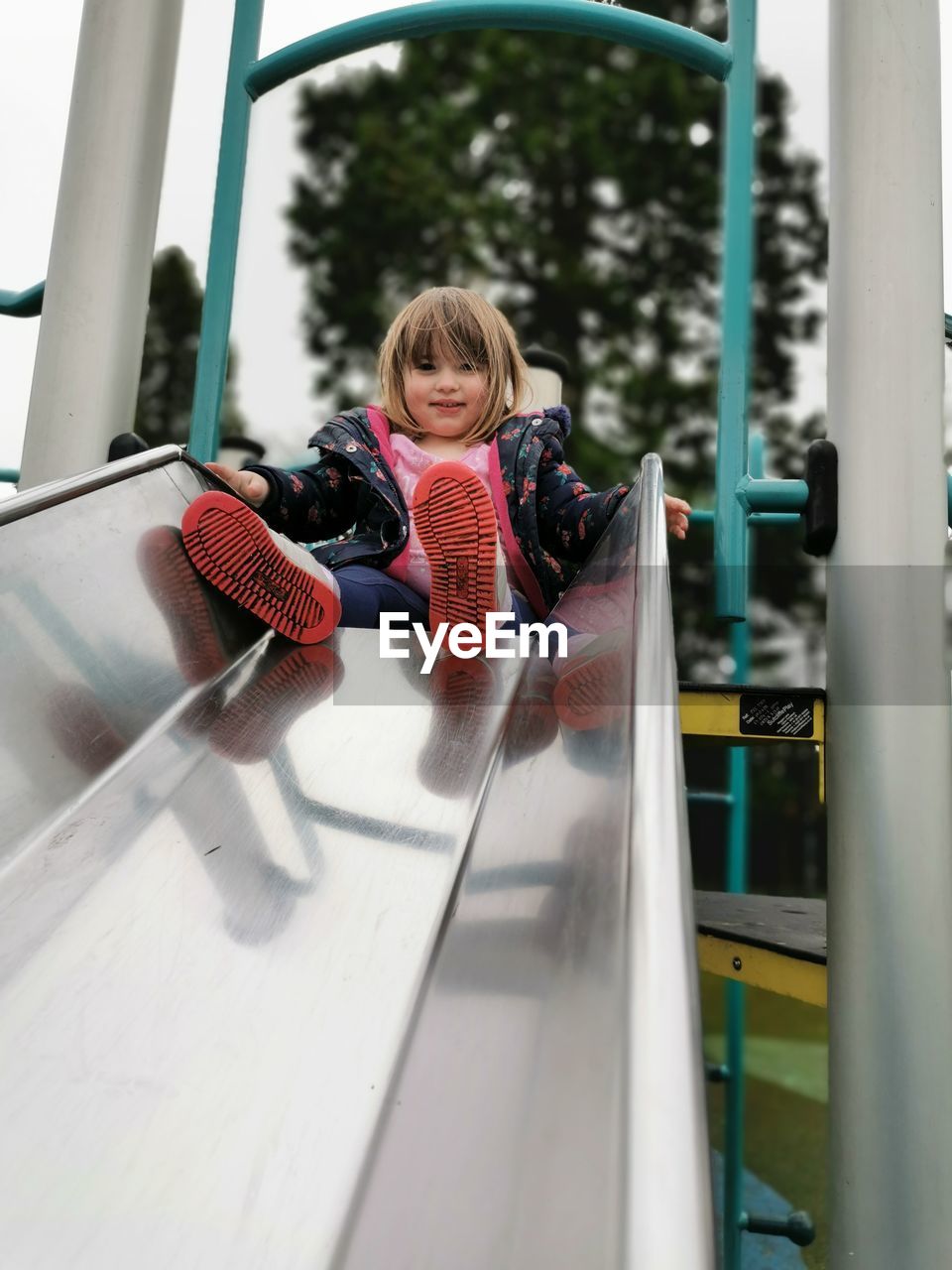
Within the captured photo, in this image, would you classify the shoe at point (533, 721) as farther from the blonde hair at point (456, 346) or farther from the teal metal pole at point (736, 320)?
the blonde hair at point (456, 346)

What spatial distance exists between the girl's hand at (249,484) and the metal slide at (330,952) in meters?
0.49

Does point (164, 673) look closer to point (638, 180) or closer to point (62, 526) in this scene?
point (62, 526)

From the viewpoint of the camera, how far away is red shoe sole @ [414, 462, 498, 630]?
1.57m

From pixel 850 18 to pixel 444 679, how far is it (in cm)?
115

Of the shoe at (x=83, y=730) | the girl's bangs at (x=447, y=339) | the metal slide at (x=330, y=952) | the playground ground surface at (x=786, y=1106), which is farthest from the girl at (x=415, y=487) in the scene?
the playground ground surface at (x=786, y=1106)

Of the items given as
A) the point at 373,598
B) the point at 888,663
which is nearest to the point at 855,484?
the point at 888,663

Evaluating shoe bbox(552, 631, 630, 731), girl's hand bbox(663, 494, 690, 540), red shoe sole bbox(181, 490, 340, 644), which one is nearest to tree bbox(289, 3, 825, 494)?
girl's hand bbox(663, 494, 690, 540)

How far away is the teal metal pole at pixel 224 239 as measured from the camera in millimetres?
2256

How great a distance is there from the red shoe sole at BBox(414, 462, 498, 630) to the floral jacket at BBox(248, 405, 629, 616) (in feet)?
1.46

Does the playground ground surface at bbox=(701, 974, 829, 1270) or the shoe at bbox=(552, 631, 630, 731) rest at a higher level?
the shoe at bbox=(552, 631, 630, 731)

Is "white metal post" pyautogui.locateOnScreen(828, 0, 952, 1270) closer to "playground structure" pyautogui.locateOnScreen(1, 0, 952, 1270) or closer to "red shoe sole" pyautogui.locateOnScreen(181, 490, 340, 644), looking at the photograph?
"playground structure" pyautogui.locateOnScreen(1, 0, 952, 1270)

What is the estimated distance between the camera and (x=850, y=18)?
5.46 feet

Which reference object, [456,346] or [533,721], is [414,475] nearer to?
[456,346]

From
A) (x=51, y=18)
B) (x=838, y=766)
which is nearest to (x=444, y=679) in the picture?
(x=838, y=766)
